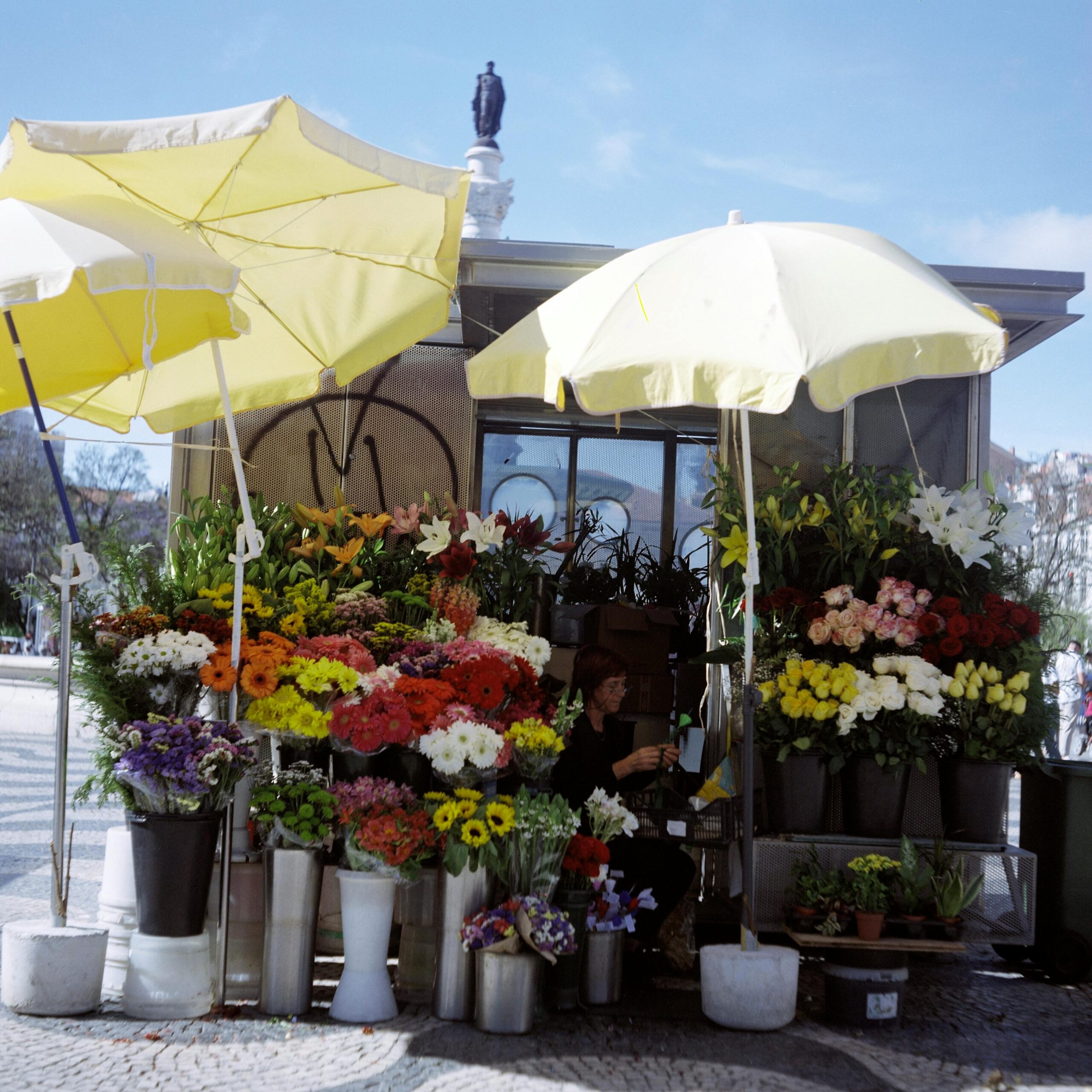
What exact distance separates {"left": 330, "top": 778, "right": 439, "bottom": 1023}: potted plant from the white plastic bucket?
1100 mm

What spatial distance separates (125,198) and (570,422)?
330cm

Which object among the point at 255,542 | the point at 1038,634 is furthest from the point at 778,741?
the point at 255,542

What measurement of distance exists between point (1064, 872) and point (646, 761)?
1.95 m

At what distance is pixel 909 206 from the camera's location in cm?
2497

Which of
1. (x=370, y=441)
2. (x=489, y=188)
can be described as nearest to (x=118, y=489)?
(x=489, y=188)

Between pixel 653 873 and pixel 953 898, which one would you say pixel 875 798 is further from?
pixel 653 873

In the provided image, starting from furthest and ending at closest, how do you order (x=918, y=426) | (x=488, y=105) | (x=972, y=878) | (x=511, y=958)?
(x=488, y=105) → (x=918, y=426) → (x=972, y=878) → (x=511, y=958)

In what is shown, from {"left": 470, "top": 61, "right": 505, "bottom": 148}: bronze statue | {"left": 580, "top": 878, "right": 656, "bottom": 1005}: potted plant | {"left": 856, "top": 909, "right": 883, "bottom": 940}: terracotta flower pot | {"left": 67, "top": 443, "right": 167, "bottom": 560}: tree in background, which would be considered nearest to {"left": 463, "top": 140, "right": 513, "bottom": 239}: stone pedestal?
{"left": 470, "top": 61, "right": 505, "bottom": 148}: bronze statue

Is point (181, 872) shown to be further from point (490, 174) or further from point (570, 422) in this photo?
point (490, 174)

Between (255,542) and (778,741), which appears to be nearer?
(255,542)

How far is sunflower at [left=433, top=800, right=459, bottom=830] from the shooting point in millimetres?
4039

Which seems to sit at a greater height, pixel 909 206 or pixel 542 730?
pixel 909 206

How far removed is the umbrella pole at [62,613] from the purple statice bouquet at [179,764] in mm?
187

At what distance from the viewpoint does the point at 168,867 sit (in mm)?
4027
